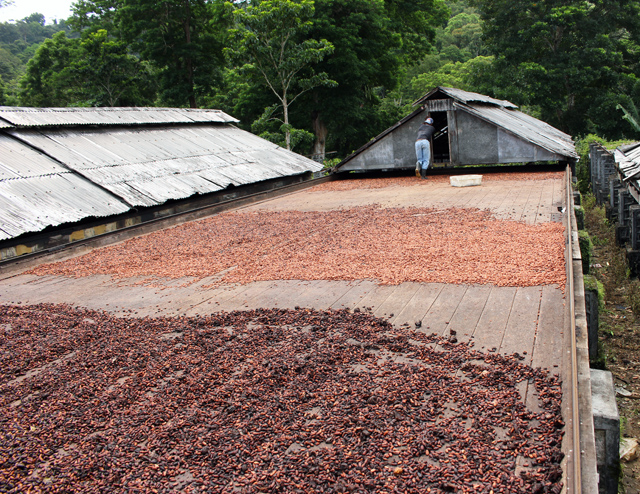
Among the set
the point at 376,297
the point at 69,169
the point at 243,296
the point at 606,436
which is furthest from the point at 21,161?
the point at 606,436

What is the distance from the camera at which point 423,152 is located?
14.4 meters

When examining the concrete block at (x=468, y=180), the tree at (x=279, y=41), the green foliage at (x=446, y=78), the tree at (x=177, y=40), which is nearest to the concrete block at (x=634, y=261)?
the concrete block at (x=468, y=180)

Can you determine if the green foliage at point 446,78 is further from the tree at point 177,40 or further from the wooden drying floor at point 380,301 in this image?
the wooden drying floor at point 380,301

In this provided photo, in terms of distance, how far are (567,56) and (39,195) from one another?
27.4 metres

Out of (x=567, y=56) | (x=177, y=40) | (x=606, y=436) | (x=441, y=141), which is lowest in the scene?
(x=606, y=436)

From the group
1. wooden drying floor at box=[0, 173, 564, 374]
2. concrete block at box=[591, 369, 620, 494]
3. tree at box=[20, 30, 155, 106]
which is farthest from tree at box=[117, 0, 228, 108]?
concrete block at box=[591, 369, 620, 494]

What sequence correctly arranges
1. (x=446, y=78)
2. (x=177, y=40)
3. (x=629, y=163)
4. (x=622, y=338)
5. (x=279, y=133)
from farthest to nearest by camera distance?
1. (x=446, y=78)
2. (x=177, y=40)
3. (x=279, y=133)
4. (x=629, y=163)
5. (x=622, y=338)

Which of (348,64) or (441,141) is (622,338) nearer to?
(441,141)

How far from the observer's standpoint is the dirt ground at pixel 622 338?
15.5 feet

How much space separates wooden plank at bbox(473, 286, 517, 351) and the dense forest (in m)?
19.8

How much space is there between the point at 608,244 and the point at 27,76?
3327 cm

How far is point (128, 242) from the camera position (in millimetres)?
8188

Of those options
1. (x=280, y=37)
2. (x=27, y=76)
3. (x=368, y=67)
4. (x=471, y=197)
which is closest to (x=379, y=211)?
(x=471, y=197)

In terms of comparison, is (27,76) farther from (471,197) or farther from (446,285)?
(446,285)
